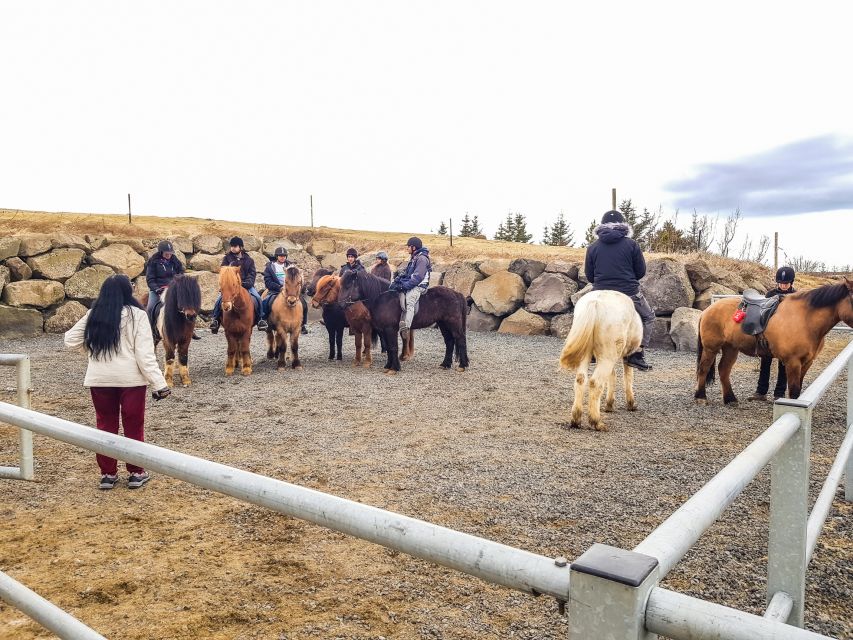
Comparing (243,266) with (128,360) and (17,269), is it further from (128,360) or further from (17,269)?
(17,269)

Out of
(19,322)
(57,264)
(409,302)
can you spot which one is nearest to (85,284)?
(57,264)

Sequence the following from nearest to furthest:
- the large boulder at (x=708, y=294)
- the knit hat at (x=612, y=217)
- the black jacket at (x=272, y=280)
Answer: the knit hat at (x=612, y=217)
the black jacket at (x=272, y=280)
the large boulder at (x=708, y=294)

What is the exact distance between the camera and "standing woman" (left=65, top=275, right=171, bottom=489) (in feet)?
14.4

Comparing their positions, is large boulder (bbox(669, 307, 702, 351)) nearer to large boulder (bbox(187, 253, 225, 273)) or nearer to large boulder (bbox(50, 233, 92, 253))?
large boulder (bbox(187, 253, 225, 273))

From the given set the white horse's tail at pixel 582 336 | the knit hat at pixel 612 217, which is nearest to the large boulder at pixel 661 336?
the knit hat at pixel 612 217

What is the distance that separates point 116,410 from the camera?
181 inches

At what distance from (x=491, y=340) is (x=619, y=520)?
9688 millimetres

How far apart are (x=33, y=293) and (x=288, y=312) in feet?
28.8

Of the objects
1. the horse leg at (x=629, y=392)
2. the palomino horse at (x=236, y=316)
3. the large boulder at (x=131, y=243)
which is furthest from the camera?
the large boulder at (x=131, y=243)

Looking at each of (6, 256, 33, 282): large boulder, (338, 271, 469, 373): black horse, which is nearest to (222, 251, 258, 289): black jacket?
(338, 271, 469, 373): black horse

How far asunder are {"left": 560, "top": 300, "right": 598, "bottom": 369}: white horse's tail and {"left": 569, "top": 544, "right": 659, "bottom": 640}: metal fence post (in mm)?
5230

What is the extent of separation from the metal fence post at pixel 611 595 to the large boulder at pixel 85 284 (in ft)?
54.9

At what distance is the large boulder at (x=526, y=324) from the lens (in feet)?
46.3

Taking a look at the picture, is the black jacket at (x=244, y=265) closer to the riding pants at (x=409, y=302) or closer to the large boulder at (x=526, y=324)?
the riding pants at (x=409, y=302)
